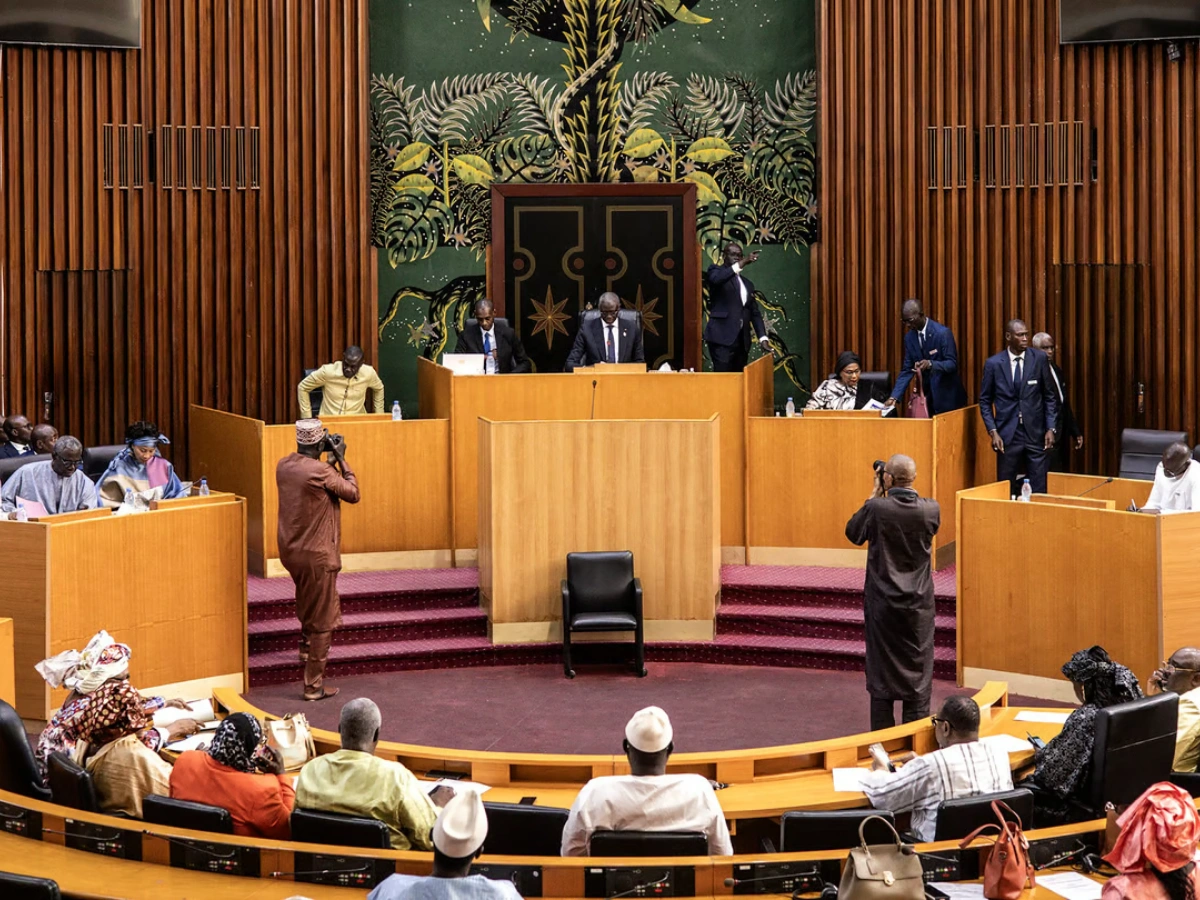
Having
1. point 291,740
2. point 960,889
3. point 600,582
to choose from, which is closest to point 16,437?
point 600,582

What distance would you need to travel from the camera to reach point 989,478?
1124 cm

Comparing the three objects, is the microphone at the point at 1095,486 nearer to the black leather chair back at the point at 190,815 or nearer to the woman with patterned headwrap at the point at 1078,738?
the woman with patterned headwrap at the point at 1078,738

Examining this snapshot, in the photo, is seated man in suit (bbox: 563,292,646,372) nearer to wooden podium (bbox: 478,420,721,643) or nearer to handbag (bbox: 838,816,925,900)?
wooden podium (bbox: 478,420,721,643)

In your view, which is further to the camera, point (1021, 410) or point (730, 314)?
point (730, 314)

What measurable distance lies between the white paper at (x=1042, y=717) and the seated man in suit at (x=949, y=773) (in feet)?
4.04

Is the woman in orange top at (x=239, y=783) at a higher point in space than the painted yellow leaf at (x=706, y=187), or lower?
lower

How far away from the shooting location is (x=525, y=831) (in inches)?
201

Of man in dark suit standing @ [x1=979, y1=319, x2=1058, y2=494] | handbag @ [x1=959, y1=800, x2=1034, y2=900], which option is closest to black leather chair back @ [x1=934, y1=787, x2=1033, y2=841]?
handbag @ [x1=959, y1=800, x2=1034, y2=900]

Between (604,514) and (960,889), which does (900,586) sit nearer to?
(604,514)

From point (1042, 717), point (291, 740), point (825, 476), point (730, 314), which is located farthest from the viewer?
point (730, 314)

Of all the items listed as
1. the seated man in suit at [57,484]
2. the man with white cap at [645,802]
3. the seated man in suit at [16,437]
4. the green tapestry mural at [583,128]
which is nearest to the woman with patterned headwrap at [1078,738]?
the man with white cap at [645,802]

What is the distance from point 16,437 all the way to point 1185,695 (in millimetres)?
7469

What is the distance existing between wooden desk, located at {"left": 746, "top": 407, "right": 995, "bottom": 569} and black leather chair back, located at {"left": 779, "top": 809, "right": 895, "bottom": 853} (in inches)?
215

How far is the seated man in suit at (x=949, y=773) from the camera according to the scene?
5.50m
